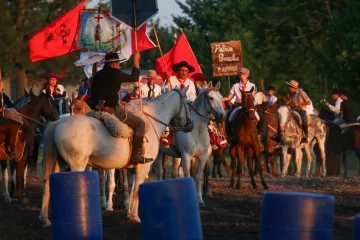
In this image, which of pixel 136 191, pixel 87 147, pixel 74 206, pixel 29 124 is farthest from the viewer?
pixel 29 124

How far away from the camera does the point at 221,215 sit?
57.2ft

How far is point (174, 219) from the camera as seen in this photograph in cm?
1088

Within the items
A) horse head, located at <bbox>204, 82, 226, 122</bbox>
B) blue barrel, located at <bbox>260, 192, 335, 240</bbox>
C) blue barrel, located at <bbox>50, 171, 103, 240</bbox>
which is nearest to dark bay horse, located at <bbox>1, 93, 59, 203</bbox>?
horse head, located at <bbox>204, 82, 226, 122</bbox>

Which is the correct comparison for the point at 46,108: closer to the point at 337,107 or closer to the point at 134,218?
the point at 134,218

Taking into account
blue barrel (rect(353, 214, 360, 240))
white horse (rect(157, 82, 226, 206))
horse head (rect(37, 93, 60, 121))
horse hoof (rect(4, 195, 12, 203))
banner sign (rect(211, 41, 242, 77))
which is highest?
banner sign (rect(211, 41, 242, 77))

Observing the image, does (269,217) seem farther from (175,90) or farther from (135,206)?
(175,90)

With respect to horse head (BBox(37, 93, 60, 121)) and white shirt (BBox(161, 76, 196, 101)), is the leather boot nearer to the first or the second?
Answer: white shirt (BBox(161, 76, 196, 101))

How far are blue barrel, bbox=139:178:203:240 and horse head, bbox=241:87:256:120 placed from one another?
12.4m

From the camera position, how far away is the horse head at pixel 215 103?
64.2 feet

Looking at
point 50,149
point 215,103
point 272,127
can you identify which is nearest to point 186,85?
point 215,103

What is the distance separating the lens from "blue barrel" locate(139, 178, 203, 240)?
35.7 ft

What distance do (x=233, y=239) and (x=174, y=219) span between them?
3820 millimetres

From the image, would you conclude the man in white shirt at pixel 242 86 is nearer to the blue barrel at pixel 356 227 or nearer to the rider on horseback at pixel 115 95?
the rider on horseback at pixel 115 95

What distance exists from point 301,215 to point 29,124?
12220 millimetres
